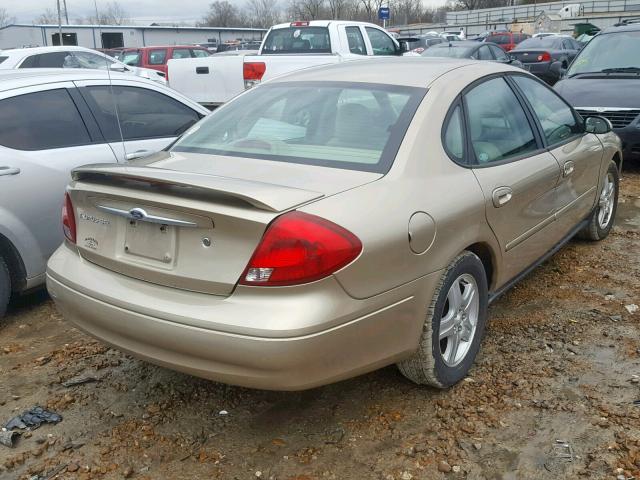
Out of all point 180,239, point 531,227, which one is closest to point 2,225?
point 180,239

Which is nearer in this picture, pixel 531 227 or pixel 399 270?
pixel 399 270

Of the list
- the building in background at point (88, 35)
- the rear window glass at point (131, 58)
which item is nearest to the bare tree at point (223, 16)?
the building in background at point (88, 35)

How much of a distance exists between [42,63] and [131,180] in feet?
35.5

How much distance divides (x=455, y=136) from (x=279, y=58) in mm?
6893

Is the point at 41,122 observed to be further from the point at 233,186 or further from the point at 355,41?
the point at 355,41

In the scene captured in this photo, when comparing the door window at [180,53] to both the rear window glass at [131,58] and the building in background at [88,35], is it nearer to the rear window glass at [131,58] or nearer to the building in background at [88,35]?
the rear window glass at [131,58]

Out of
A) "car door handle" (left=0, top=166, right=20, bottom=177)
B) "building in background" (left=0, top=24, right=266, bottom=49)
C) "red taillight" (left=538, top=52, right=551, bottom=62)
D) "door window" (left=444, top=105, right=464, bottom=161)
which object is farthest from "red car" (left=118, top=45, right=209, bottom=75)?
"building in background" (left=0, top=24, right=266, bottom=49)

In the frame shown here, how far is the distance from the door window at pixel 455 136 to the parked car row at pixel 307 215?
0.01 metres

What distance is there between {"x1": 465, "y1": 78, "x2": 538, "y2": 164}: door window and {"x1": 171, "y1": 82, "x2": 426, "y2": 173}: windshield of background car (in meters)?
0.40

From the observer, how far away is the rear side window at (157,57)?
753 inches

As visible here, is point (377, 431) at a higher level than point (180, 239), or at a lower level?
lower

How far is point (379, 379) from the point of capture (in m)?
3.38

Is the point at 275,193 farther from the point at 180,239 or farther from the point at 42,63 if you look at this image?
the point at 42,63

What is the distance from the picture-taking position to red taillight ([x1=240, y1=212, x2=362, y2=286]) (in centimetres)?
243
